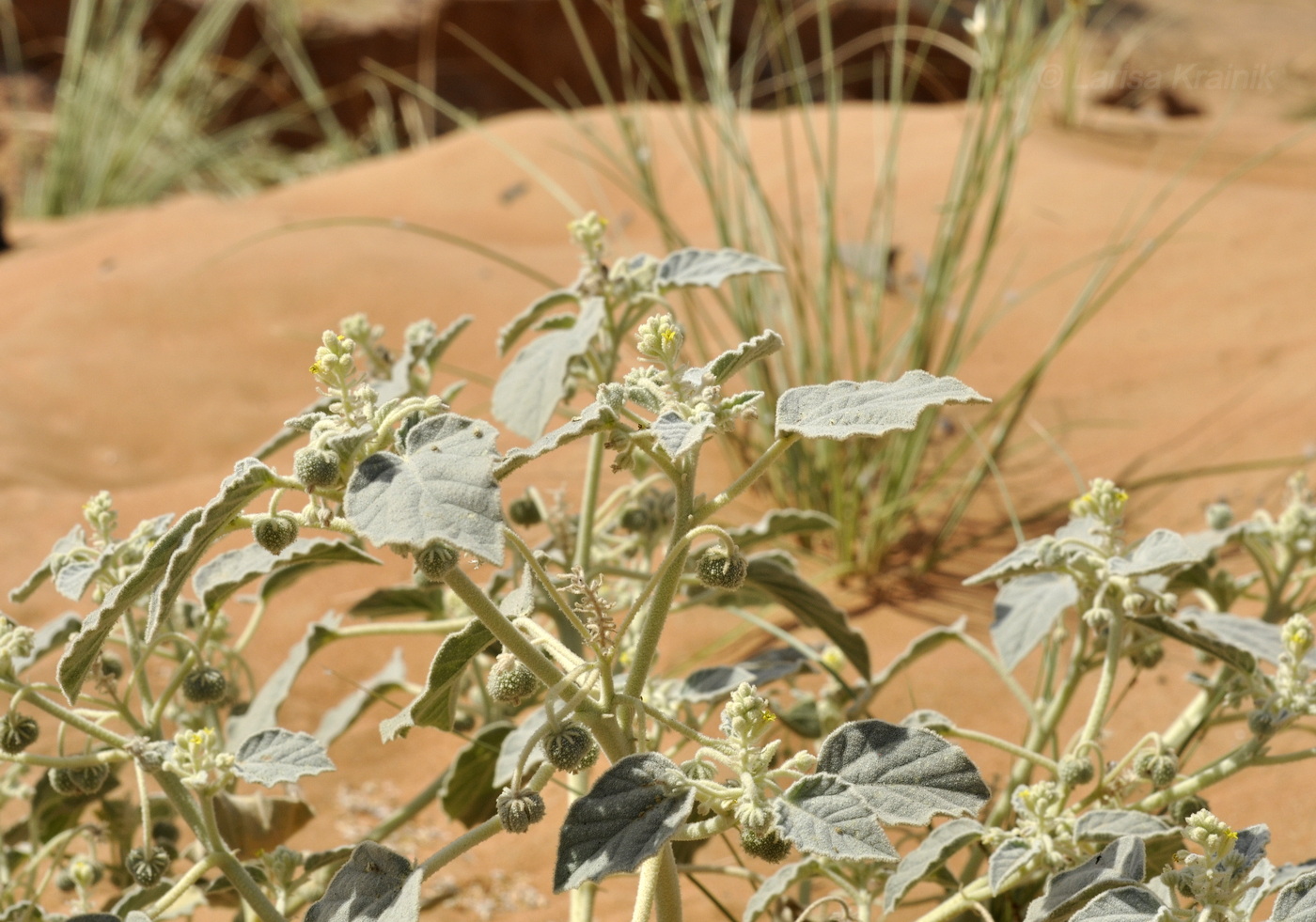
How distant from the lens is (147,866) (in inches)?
46.6

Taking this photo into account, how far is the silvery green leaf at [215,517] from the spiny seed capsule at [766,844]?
1.46ft

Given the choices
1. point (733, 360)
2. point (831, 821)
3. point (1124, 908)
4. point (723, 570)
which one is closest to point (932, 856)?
point (1124, 908)

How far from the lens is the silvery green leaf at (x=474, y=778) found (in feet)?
4.50

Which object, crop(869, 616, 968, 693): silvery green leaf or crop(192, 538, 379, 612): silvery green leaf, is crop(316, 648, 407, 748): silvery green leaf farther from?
crop(869, 616, 968, 693): silvery green leaf

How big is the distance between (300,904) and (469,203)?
14.4ft

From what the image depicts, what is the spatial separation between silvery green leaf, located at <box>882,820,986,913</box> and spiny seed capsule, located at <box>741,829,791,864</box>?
0.29 metres

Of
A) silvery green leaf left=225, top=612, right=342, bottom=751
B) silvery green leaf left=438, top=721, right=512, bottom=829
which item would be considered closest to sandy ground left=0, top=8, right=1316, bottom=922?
silvery green leaf left=225, top=612, right=342, bottom=751

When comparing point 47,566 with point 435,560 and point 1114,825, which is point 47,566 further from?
point 1114,825

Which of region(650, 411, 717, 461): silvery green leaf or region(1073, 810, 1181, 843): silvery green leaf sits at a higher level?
region(650, 411, 717, 461): silvery green leaf

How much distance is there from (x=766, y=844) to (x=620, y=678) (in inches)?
25.5

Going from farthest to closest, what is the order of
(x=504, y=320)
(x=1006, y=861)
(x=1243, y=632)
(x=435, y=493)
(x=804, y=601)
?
(x=504, y=320) → (x=804, y=601) → (x=1243, y=632) → (x=1006, y=861) → (x=435, y=493)

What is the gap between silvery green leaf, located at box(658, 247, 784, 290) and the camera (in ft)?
4.53

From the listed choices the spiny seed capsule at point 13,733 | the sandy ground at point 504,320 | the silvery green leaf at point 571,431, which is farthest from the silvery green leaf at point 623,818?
the sandy ground at point 504,320

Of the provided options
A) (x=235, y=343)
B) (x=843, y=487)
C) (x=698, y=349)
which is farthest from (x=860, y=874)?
(x=235, y=343)
